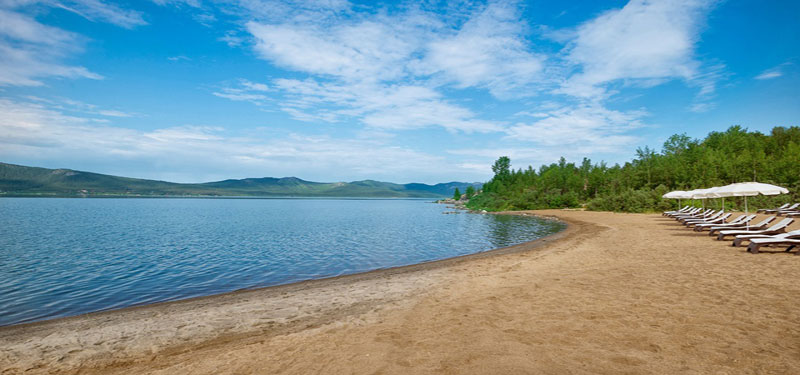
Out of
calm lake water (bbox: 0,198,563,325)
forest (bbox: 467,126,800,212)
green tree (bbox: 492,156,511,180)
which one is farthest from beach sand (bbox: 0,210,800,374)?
green tree (bbox: 492,156,511,180)

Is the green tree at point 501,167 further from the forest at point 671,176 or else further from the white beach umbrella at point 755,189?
the white beach umbrella at point 755,189

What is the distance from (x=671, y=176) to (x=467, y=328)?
221 feet

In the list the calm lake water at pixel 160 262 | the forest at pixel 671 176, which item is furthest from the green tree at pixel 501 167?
the calm lake water at pixel 160 262

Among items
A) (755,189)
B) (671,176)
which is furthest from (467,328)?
(671,176)

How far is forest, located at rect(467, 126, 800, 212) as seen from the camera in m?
50.2

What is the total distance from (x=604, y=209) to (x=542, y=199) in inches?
614

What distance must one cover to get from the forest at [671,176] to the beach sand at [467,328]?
155ft

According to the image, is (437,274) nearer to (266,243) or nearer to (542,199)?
(266,243)

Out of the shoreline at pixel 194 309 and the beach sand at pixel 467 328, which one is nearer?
the beach sand at pixel 467 328

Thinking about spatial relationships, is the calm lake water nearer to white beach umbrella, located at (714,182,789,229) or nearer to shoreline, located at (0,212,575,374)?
shoreline, located at (0,212,575,374)

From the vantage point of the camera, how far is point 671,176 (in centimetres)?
5934

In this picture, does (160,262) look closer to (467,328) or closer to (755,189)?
(467,328)

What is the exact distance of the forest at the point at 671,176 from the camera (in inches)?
1978

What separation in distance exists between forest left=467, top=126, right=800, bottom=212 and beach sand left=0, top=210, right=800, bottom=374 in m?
47.2
